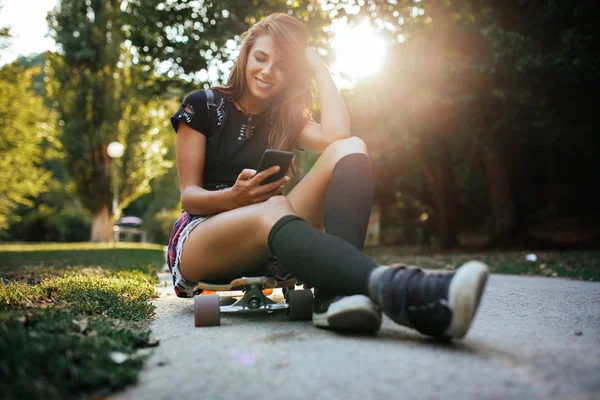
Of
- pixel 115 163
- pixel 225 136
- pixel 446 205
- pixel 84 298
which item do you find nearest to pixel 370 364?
pixel 225 136

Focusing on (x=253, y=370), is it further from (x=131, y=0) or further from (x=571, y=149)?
(x=571, y=149)

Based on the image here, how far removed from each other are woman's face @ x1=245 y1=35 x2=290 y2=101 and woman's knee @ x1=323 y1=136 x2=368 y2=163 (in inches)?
21.2

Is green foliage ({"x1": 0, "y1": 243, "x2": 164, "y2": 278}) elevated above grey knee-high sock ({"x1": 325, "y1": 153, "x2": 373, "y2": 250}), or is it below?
below

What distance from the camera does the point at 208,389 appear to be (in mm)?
1312

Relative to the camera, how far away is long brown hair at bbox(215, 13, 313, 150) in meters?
2.63

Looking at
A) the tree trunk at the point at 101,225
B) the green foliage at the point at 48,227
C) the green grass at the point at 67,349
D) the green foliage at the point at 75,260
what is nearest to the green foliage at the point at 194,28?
the green foliage at the point at 75,260

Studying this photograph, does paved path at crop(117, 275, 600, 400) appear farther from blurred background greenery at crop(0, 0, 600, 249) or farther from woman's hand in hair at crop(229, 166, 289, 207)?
blurred background greenery at crop(0, 0, 600, 249)

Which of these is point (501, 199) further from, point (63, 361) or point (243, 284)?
point (63, 361)

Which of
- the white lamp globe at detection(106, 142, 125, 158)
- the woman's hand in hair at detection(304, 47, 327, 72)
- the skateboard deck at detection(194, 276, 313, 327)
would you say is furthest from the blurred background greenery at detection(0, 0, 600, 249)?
the skateboard deck at detection(194, 276, 313, 327)

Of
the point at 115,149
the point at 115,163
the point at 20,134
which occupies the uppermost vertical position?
the point at 20,134

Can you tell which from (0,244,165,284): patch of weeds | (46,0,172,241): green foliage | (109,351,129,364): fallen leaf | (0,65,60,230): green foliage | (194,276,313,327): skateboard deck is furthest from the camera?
(46,0,172,241): green foliage

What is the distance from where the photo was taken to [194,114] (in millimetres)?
2559

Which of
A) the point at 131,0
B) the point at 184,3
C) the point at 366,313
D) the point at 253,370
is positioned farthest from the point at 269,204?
the point at 131,0

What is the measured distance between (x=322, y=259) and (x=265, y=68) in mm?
1183
